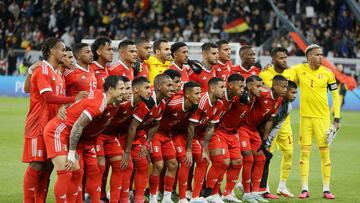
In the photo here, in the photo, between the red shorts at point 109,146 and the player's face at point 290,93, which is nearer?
the red shorts at point 109,146

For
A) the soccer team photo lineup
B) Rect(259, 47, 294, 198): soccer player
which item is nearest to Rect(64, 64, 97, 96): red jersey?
the soccer team photo lineup

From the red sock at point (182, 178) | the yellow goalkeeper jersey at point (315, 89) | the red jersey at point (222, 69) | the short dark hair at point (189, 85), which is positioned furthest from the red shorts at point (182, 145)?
the yellow goalkeeper jersey at point (315, 89)

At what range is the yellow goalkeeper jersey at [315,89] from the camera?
14508 mm

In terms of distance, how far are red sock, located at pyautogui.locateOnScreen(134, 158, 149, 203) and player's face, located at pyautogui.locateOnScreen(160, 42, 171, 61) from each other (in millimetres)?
2197

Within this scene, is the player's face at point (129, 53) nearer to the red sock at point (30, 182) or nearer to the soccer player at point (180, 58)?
the soccer player at point (180, 58)

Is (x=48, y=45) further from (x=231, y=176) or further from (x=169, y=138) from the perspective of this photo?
(x=231, y=176)

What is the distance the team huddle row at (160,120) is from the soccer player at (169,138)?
1 centimetres

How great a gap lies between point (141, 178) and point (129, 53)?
1.84m

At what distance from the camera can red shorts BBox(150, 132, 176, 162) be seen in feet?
41.1

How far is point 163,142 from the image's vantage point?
12688 mm

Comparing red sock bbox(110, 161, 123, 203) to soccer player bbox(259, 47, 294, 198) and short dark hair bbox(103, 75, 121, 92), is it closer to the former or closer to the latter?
short dark hair bbox(103, 75, 121, 92)

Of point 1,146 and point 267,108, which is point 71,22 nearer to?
point 1,146

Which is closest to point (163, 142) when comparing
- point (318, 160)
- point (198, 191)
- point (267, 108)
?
point (198, 191)

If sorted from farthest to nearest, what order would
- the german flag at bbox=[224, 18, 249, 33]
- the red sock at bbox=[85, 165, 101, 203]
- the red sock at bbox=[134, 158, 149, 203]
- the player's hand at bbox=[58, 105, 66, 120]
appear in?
the german flag at bbox=[224, 18, 249, 33] → the red sock at bbox=[134, 158, 149, 203] → the red sock at bbox=[85, 165, 101, 203] → the player's hand at bbox=[58, 105, 66, 120]
